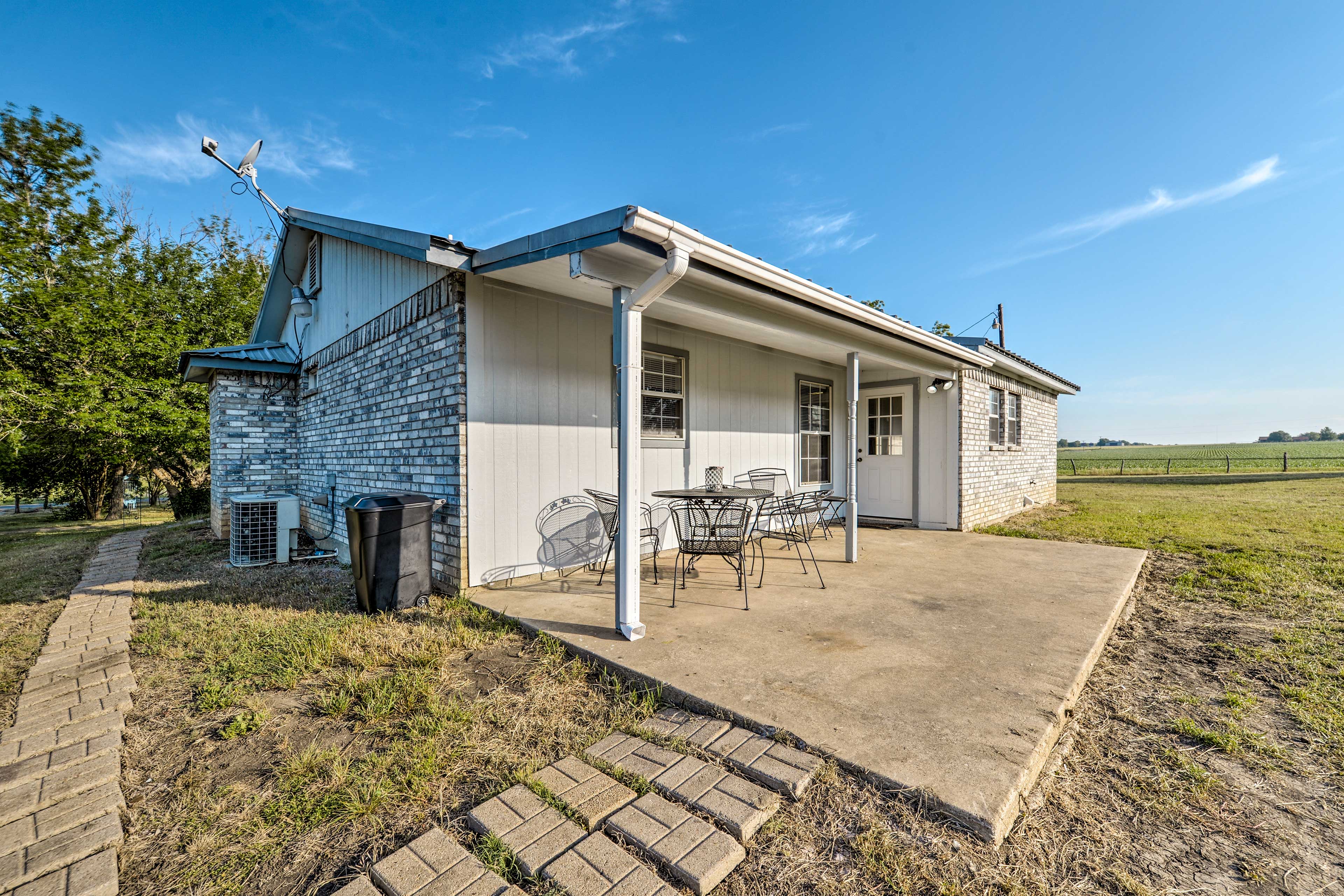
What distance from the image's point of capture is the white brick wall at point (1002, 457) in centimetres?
780

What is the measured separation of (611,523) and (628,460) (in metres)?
1.56

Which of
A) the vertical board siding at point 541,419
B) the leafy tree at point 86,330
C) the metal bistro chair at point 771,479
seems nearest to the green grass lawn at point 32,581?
the leafy tree at point 86,330

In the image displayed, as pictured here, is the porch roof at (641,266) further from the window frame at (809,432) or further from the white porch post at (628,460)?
the window frame at (809,432)

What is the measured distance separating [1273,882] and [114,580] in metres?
8.21

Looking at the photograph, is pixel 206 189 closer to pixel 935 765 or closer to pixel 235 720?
pixel 235 720

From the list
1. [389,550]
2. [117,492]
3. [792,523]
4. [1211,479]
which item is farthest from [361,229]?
[1211,479]

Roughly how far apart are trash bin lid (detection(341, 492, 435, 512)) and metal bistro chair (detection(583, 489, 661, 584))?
1367 millimetres

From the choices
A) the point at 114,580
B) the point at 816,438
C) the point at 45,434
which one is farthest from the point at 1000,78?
the point at 45,434

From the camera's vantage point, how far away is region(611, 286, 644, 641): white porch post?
3.29 metres

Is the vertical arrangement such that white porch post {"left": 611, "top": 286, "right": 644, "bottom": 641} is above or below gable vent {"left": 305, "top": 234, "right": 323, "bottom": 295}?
below

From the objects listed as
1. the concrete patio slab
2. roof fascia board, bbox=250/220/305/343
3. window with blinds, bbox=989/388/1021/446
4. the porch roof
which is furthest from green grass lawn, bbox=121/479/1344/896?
roof fascia board, bbox=250/220/305/343

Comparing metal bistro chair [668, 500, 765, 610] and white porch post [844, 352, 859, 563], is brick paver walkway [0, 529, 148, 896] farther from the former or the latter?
white porch post [844, 352, 859, 563]

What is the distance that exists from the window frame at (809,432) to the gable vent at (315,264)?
6.67 m

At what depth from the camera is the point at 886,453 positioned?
8.42 metres
